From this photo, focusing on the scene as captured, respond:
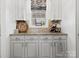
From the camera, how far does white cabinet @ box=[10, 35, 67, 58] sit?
3.90m

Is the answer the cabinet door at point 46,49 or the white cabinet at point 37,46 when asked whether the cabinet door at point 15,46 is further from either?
the cabinet door at point 46,49

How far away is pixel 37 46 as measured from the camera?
395 cm

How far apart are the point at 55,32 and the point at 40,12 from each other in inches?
28.7

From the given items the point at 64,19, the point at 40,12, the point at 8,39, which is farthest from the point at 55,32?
the point at 8,39

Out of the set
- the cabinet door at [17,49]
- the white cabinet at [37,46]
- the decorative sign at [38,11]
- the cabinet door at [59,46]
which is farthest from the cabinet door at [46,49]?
the decorative sign at [38,11]

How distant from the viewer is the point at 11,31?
404 cm

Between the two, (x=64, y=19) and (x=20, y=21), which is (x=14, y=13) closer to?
(x=20, y=21)

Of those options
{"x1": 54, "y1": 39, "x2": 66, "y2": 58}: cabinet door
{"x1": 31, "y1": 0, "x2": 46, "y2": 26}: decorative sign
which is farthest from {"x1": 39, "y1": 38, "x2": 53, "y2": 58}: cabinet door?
{"x1": 31, "y1": 0, "x2": 46, "y2": 26}: decorative sign

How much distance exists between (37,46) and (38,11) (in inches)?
41.5

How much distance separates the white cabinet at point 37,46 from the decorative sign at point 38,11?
1.89ft

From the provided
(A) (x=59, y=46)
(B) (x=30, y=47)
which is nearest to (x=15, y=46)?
(B) (x=30, y=47)

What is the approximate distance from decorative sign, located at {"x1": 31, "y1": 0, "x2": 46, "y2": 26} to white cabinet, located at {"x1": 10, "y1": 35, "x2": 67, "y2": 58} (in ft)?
1.89

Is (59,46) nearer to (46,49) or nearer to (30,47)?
(46,49)

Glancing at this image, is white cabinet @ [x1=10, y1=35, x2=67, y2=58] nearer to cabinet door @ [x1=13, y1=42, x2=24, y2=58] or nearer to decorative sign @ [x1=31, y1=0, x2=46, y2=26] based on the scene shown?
cabinet door @ [x1=13, y1=42, x2=24, y2=58]
